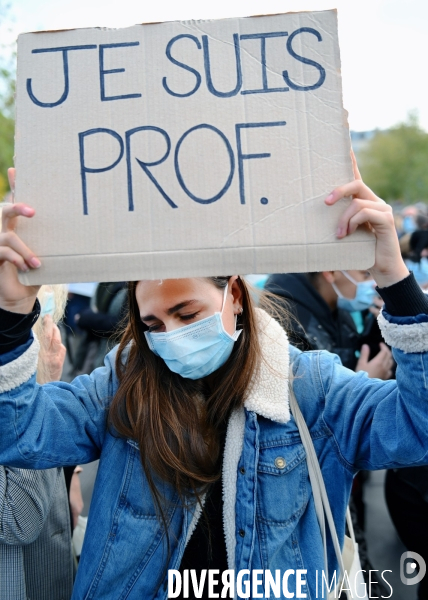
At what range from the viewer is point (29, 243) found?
135cm

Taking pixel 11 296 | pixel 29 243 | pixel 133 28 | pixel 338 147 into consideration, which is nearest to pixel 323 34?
pixel 338 147

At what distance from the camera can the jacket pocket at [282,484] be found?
158cm

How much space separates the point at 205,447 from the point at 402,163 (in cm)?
5172

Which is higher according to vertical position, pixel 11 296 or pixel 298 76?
pixel 298 76

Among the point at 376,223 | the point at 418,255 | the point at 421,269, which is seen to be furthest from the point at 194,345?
the point at 418,255

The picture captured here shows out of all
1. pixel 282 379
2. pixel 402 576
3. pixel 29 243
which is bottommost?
pixel 402 576

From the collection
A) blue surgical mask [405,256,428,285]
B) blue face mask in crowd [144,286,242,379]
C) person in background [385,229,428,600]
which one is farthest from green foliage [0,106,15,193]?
blue face mask in crowd [144,286,242,379]

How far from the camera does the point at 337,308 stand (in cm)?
351

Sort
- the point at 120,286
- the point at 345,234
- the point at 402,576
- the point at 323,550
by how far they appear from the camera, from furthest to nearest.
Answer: the point at 120,286, the point at 402,576, the point at 323,550, the point at 345,234

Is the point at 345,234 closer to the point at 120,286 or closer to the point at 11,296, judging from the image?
the point at 11,296

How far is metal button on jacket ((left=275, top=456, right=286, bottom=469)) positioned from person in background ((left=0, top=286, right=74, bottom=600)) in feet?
2.43

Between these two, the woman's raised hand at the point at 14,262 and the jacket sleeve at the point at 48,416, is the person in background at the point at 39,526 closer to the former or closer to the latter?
the jacket sleeve at the point at 48,416

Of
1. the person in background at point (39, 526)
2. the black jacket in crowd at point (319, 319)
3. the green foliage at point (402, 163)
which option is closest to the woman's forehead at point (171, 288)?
the person in background at point (39, 526)

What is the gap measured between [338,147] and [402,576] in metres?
2.84
